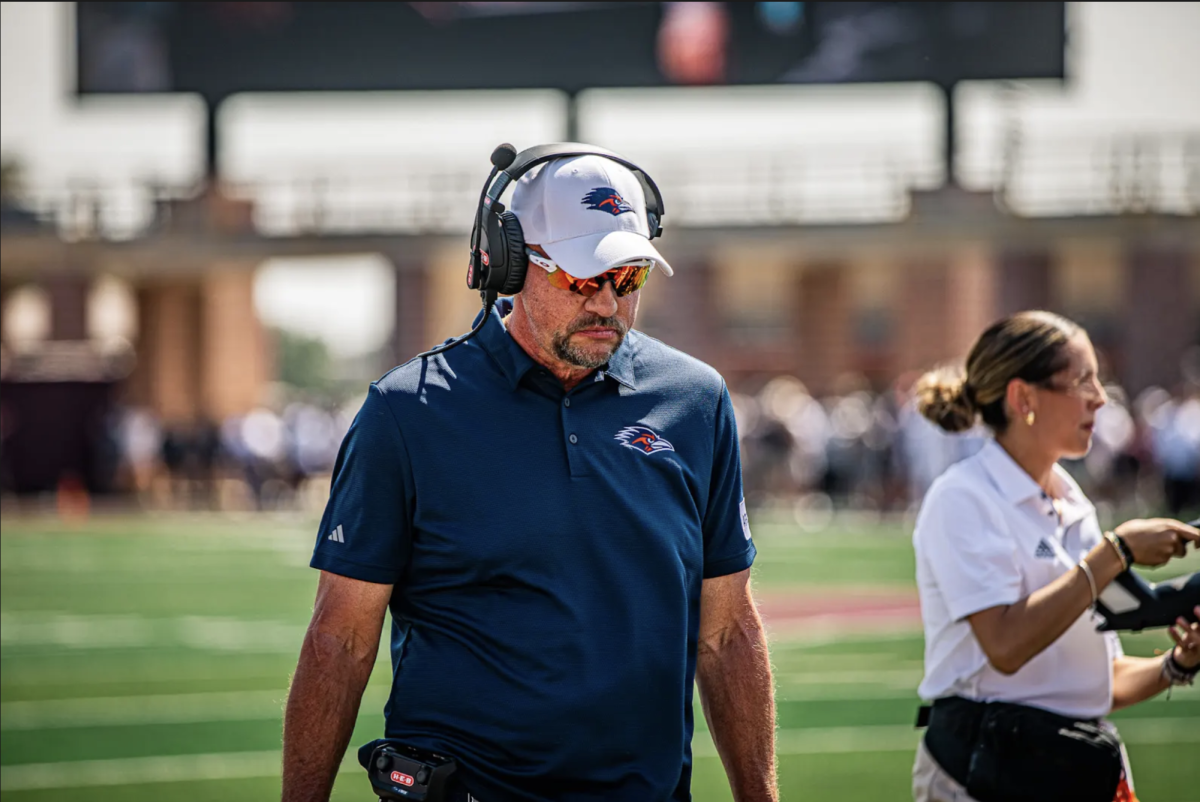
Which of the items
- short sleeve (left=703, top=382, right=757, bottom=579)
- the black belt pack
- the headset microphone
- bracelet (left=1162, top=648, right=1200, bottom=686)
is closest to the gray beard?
short sleeve (left=703, top=382, right=757, bottom=579)

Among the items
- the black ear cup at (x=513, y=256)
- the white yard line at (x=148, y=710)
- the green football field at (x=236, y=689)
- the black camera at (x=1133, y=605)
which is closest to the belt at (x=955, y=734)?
the black camera at (x=1133, y=605)

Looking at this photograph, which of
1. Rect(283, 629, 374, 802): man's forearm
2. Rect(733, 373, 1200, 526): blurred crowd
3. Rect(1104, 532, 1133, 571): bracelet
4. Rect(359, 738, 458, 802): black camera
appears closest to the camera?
Rect(359, 738, 458, 802): black camera

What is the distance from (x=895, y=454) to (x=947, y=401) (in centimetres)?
2246

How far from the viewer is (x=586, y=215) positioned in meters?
3.25

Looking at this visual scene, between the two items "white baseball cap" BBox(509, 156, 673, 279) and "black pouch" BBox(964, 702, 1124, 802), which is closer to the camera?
"white baseball cap" BBox(509, 156, 673, 279)

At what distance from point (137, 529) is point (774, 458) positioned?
33.5ft

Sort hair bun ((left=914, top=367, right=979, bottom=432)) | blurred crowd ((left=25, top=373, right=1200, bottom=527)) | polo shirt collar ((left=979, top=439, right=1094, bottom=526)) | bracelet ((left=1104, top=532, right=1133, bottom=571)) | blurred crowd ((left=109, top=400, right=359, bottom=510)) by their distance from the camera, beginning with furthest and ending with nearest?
1. blurred crowd ((left=109, top=400, right=359, bottom=510))
2. blurred crowd ((left=25, top=373, right=1200, bottom=527))
3. hair bun ((left=914, top=367, right=979, bottom=432))
4. polo shirt collar ((left=979, top=439, right=1094, bottom=526))
5. bracelet ((left=1104, top=532, right=1133, bottom=571))

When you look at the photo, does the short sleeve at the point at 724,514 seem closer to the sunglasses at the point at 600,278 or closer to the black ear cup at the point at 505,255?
the sunglasses at the point at 600,278

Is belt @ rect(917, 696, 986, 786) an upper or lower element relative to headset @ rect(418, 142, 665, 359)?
lower

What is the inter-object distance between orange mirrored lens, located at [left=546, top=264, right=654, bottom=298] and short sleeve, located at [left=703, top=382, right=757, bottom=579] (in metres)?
0.31

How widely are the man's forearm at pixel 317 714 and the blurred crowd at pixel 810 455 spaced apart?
1629 centimetres

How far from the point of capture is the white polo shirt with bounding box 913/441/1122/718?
3918mm

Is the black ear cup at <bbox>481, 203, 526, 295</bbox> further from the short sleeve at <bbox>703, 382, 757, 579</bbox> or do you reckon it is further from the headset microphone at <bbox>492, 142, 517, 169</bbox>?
the short sleeve at <bbox>703, 382, 757, 579</bbox>

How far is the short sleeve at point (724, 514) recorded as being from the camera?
3400mm
